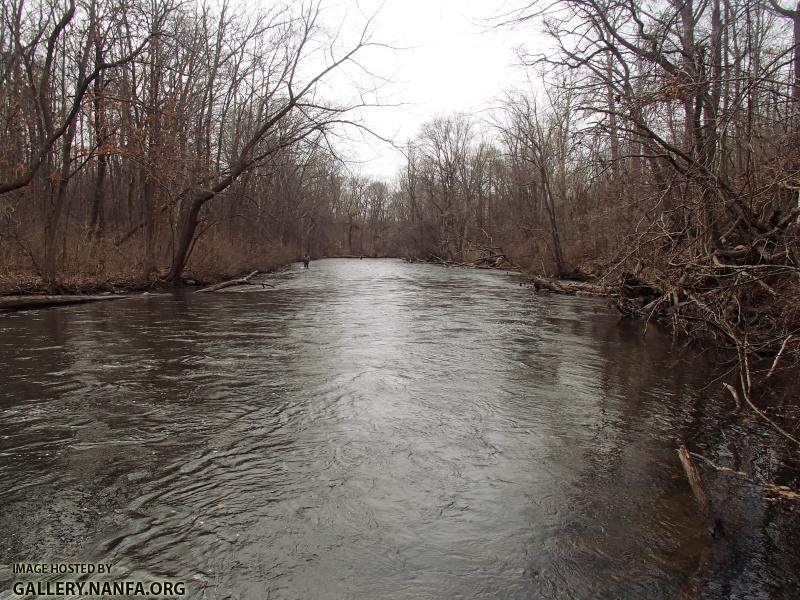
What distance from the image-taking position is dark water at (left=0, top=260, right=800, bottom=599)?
3.01 meters

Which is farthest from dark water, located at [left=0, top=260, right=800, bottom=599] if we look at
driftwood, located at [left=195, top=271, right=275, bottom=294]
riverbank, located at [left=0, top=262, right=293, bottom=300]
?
driftwood, located at [left=195, top=271, right=275, bottom=294]

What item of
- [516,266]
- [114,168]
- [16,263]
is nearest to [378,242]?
[516,266]

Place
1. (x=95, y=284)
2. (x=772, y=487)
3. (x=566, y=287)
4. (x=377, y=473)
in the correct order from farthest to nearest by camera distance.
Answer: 1. (x=566, y=287)
2. (x=95, y=284)
3. (x=377, y=473)
4. (x=772, y=487)

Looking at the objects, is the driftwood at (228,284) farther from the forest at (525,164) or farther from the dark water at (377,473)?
the dark water at (377,473)

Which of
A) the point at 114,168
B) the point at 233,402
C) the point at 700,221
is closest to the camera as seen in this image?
the point at 233,402

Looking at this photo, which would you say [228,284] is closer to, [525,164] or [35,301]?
[35,301]

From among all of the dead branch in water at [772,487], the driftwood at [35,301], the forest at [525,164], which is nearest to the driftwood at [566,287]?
the forest at [525,164]

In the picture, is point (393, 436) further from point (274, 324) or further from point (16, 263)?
point (16, 263)

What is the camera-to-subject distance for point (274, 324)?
11750 millimetres

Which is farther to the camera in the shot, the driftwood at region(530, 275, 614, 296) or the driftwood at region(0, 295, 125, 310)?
the driftwood at region(530, 275, 614, 296)

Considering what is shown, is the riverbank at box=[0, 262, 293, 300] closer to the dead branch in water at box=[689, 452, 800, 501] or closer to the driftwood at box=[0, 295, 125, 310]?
the driftwood at box=[0, 295, 125, 310]

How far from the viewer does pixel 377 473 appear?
4254 mm

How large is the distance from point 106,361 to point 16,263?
10571 millimetres

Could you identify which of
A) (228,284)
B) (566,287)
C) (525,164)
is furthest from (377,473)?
(525,164)
